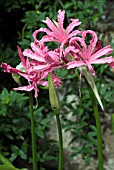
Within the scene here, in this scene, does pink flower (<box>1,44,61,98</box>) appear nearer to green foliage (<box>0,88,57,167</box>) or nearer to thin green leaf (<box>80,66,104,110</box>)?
thin green leaf (<box>80,66,104,110</box>)

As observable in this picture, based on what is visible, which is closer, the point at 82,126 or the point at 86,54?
the point at 86,54

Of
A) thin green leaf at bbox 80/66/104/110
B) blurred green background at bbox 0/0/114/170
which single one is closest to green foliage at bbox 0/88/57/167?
blurred green background at bbox 0/0/114/170

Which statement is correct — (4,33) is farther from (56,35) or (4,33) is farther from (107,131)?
(56,35)

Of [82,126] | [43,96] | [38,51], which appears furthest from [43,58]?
[43,96]

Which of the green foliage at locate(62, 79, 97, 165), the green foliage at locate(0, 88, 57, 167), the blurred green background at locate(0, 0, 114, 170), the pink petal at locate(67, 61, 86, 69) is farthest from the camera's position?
the green foliage at locate(62, 79, 97, 165)

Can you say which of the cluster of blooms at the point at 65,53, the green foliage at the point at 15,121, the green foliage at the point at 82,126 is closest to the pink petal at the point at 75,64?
the cluster of blooms at the point at 65,53

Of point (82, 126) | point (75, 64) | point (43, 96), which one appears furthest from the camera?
point (43, 96)

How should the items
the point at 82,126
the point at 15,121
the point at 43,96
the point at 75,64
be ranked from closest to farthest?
the point at 75,64, the point at 15,121, the point at 82,126, the point at 43,96

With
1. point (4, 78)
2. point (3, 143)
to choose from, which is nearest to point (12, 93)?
point (3, 143)

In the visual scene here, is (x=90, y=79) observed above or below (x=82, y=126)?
above

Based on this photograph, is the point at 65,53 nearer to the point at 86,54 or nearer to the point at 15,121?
the point at 86,54

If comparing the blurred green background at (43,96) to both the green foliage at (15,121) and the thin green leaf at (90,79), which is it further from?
the thin green leaf at (90,79)
